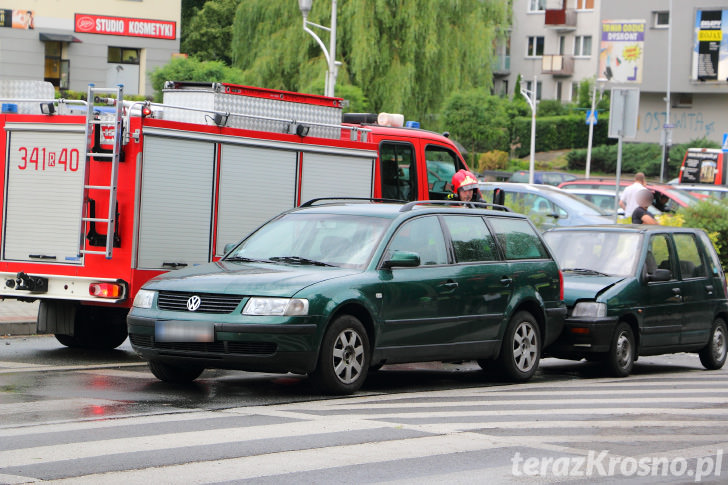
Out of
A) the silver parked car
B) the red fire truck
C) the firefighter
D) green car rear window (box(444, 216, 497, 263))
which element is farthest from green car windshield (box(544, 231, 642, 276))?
the silver parked car

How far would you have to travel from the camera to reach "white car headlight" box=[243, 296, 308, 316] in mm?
9617

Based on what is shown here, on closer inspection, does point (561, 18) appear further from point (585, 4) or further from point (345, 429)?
point (345, 429)

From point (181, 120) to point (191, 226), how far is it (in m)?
1.13

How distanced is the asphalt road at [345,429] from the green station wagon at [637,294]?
81 cm

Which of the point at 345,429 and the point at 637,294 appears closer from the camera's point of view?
Answer: the point at 345,429

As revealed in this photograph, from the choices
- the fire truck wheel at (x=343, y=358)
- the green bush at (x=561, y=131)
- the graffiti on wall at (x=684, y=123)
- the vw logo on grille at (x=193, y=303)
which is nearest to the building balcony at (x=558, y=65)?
the green bush at (x=561, y=131)

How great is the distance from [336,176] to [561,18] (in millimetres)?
74626

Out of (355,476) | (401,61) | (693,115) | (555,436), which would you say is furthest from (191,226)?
(693,115)

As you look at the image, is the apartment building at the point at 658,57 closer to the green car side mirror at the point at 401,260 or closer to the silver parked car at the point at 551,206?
the silver parked car at the point at 551,206

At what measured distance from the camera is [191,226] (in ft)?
41.6

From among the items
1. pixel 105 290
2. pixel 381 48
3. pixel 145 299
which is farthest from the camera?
pixel 381 48

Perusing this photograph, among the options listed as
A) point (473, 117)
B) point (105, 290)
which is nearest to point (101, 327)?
point (105, 290)

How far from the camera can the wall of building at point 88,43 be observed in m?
47.0

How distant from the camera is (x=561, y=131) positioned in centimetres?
7719
